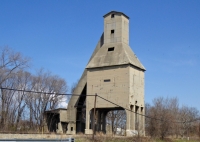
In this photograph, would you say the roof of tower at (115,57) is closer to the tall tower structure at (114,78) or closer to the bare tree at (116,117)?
the tall tower structure at (114,78)

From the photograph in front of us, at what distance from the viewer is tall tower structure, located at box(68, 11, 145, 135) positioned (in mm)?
36156

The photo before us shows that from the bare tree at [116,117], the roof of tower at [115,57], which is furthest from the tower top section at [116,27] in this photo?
the bare tree at [116,117]

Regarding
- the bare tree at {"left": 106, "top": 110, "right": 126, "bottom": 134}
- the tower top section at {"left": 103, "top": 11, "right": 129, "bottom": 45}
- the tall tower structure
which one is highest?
the tower top section at {"left": 103, "top": 11, "right": 129, "bottom": 45}

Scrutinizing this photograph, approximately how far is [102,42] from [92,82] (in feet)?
21.5

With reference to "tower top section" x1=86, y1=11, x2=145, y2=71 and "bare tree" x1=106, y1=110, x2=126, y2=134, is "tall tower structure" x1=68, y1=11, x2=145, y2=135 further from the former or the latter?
"bare tree" x1=106, y1=110, x2=126, y2=134

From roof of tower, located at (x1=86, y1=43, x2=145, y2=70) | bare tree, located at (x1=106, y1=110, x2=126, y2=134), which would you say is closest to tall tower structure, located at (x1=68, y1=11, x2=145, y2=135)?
roof of tower, located at (x1=86, y1=43, x2=145, y2=70)

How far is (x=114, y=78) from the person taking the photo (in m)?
36.8

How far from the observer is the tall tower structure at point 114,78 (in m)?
36.2

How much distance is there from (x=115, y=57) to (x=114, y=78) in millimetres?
2831

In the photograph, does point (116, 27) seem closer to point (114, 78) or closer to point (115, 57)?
point (115, 57)

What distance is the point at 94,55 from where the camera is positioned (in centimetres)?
4138

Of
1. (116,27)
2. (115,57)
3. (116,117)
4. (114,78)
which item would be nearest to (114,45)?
(115,57)

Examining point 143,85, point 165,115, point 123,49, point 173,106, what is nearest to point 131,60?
point 123,49

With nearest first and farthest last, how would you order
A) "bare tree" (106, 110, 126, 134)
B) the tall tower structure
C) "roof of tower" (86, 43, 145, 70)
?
the tall tower structure < "roof of tower" (86, 43, 145, 70) < "bare tree" (106, 110, 126, 134)
